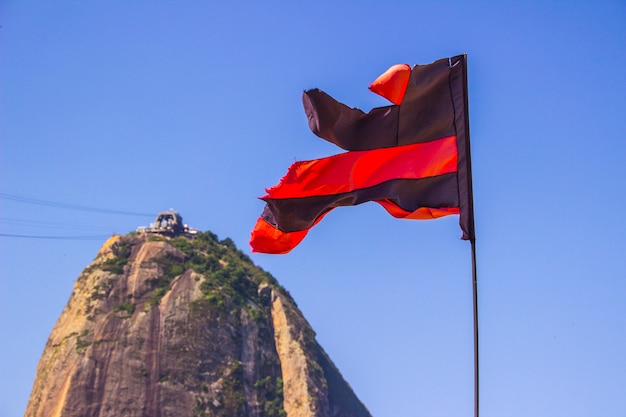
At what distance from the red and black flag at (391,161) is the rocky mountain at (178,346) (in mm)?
80243

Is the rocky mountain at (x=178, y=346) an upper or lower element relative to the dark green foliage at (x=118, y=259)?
lower

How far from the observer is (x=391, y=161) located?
1608 cm

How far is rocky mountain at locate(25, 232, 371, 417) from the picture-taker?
9531 centimetres

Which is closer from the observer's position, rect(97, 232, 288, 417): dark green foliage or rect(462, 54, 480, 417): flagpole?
rect(462, 54, 480, 417): flagpole

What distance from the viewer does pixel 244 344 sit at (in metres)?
104

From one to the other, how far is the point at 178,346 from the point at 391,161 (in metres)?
85.7

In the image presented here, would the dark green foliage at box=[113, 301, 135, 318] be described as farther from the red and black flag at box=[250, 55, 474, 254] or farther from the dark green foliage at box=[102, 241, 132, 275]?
the red and black flag at box=[250, 55, 474, 254]

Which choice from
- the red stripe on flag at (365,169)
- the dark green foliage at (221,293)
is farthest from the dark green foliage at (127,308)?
the red stripe on flag at (365,169)

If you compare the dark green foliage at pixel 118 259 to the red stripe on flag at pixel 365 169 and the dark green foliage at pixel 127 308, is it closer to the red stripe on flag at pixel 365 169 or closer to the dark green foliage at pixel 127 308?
the dark green foliage at pixel 127 308

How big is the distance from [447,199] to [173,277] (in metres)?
93.8

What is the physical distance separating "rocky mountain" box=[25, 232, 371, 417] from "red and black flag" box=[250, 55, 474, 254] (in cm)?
8024

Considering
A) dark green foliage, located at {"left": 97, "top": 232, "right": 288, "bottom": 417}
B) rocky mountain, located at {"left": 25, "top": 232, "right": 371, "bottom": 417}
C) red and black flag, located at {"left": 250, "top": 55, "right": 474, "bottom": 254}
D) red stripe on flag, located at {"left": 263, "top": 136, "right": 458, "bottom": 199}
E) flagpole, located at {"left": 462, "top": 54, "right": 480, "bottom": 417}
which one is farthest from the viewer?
dark green foliage, located at {"left": 97, "top": 232, "right": 288, "bottom": 417}

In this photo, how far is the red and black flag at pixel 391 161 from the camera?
14.9 m

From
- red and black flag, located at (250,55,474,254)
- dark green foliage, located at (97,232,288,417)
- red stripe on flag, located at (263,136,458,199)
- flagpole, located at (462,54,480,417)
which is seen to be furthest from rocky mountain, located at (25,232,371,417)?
flagpole, located at (462,54,480,417)
